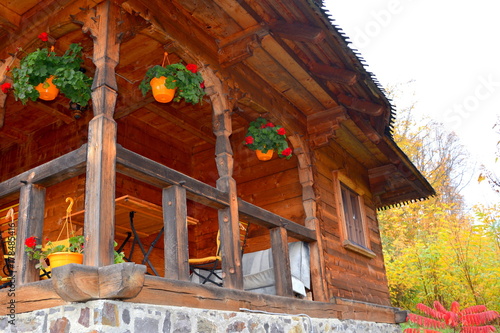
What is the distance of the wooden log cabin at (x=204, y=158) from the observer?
3785 millimetres

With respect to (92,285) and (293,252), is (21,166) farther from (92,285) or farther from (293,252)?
(92,285)

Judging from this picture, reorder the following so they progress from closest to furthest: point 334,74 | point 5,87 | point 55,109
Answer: point 5,87
point 334,74
point 55,109

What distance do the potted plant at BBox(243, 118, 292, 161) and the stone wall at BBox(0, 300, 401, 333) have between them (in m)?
2.33

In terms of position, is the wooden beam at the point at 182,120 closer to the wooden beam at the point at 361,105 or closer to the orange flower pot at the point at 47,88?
the wooden beam at the point at 361,105

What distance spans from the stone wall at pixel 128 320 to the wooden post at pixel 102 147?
1.12 ft

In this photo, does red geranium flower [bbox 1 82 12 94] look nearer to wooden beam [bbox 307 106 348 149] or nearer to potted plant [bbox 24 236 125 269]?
potted plant [bbox 24 236 125 269]

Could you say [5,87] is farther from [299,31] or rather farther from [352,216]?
[352,216]

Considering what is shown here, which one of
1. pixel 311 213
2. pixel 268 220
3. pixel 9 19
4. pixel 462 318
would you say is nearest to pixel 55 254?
pixel 268 220

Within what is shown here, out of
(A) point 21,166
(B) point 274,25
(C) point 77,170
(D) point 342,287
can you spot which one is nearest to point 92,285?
(C) point 77,170

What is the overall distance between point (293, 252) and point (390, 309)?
287 cm

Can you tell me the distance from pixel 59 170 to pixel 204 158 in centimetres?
434

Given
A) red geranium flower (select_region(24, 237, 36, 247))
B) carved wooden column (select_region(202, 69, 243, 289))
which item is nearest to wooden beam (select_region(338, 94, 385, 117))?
carved wooden column (select_region(202, 69, 243, 289))

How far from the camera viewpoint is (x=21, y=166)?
7.63m

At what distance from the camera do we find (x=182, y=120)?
7.39 metres
